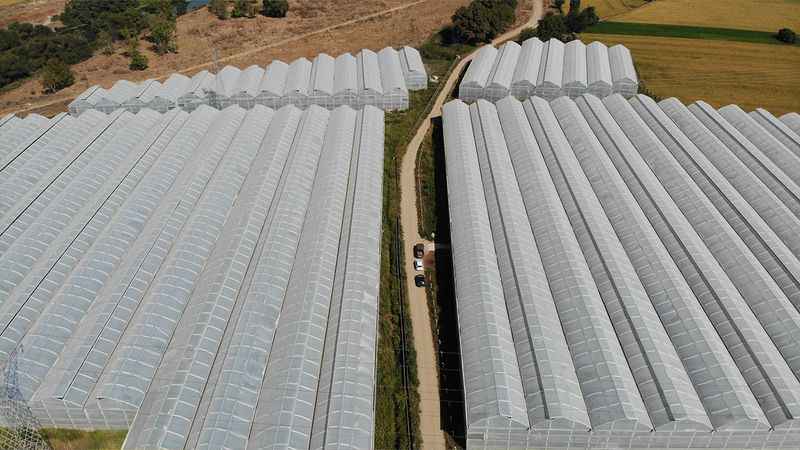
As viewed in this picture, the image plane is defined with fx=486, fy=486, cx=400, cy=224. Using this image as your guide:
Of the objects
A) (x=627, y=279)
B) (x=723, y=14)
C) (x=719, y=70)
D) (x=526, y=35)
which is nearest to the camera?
(x=627, y=279)

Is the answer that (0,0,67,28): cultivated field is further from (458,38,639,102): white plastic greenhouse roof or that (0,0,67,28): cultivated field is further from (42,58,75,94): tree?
(458,38,639,102): white plastic greenhouse roof

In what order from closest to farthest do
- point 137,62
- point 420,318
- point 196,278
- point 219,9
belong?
point 196,278 < point 420,318 < point 137,62 < point 219,9

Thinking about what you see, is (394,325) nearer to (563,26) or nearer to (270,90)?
(270,90)

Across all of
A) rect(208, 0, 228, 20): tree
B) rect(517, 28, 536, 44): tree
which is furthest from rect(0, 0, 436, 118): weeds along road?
rect(517, 28, 536, 44): tree

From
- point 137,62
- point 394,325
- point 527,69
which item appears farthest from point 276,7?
point 394,325

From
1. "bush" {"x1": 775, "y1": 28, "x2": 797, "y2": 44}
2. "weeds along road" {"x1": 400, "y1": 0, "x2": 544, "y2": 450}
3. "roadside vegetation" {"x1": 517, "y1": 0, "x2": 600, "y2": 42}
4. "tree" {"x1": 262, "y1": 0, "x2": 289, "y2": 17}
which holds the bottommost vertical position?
"weeds along road" {"x1": 400, "y1": 0, "x2": 544, "y2": 450}

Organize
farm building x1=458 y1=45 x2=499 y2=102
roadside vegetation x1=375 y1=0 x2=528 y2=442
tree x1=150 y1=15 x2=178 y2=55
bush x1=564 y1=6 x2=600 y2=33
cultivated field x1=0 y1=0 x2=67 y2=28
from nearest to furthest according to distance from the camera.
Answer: roadside vegetation x1=375 y1=0 x2=528 y2=442
farm building x1=458 y1=45 x2=499 y2=102
tree x1=150 y1=15 x2=178 y2=55
bush x1=564 y1=6 x2=600 y2=33
cultivated field x1=0 y1=0 x2=67 y2=28

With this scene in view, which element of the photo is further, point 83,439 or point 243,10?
point 243,10

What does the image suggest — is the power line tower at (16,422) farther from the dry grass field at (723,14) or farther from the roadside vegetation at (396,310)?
the dry grass field at (723,14)
